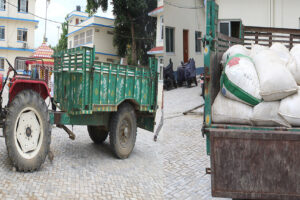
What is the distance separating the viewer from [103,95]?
5621 mm

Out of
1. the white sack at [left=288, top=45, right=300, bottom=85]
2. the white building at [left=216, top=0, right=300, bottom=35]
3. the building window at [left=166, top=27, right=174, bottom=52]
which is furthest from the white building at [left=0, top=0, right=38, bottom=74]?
the white sack at [left=288, top=45, right=300, bottom=85]

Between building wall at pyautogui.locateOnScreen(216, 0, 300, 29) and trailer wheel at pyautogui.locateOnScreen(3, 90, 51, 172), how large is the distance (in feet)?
27.9

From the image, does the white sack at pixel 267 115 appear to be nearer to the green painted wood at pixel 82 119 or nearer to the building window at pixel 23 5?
the green painted wood at pixel 82 119

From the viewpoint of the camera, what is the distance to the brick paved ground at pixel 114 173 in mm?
4152

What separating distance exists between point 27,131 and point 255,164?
135 inches

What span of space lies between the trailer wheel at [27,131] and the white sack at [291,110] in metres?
3.41

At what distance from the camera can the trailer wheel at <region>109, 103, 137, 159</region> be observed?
6.07 meters

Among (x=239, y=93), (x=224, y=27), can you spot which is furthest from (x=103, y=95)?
(x=224, y=27)

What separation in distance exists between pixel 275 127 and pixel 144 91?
4.18 m

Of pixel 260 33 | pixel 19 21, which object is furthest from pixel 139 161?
pixel 19 21

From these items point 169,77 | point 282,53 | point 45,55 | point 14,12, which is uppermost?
point 14,12

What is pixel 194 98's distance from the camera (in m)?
12.7

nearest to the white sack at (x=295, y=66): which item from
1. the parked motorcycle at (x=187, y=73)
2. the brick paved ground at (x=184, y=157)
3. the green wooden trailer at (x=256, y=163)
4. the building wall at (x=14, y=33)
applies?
the green wooden trailer at (x=256, y=163)

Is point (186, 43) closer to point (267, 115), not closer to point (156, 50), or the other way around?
point (156, 50)
